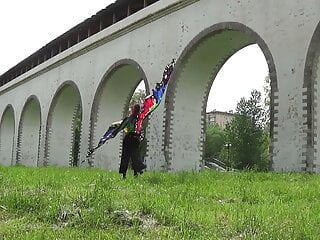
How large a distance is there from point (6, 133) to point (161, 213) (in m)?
31.8

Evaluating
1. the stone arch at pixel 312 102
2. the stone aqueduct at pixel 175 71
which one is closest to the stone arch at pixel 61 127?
the stone aqueduct at pixel 175 71

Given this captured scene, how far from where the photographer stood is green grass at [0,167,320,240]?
3809mm

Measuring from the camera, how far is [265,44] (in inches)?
484

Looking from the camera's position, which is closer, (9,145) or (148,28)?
(148,28)

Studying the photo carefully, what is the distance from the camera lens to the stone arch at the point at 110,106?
19578 millimetres

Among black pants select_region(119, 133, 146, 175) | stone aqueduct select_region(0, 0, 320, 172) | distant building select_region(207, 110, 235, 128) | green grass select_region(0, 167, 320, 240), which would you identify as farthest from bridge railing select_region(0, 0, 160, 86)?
distant building select_region(207, 110, 235, 128)

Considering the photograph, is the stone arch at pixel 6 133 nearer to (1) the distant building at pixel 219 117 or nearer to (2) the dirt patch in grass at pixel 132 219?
(2) the dirt patch in grass at pixel 132 219

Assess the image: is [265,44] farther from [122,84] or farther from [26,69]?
Answer: [26,69]

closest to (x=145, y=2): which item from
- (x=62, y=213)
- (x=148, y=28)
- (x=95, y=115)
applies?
(x=148, y=28)

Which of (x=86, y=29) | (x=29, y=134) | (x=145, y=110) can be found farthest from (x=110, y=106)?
(x=145, y=110)

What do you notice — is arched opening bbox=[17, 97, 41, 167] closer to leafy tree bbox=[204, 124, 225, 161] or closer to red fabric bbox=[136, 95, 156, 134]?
red fabric bbox=[136, 95, 156, 134]

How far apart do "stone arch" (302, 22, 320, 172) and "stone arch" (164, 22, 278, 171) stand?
3358 mm

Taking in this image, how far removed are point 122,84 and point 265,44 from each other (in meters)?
8.83

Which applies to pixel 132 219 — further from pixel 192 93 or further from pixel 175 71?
pixel 192 93
